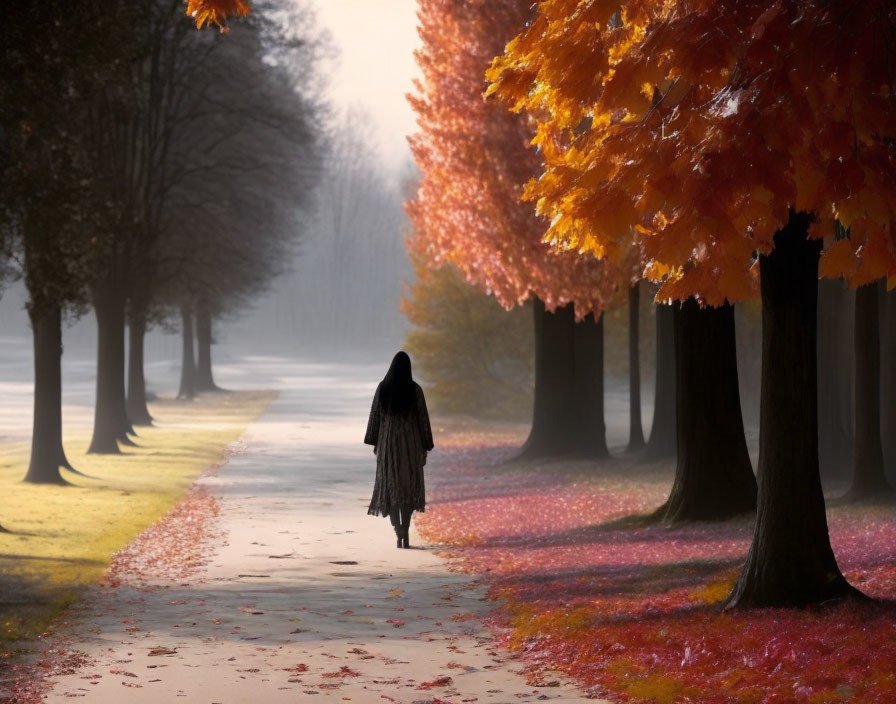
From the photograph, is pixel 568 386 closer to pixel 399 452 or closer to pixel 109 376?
pixel 109 376

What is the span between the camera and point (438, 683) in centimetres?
775

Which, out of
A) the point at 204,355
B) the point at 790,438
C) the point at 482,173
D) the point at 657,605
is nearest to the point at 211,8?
the point at 790,438

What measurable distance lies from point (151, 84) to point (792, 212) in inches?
787

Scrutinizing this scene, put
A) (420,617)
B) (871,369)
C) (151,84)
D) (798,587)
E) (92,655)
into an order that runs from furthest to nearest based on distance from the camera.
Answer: (151,84), (871,369), (420,617), (798,587), (92,655)

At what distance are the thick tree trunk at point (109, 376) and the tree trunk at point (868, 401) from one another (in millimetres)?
16160

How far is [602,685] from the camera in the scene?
7730mm

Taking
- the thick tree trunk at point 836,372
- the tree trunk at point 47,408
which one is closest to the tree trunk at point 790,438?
the thick tree trunk at point 836,372

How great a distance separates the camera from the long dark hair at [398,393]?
13.7 metres

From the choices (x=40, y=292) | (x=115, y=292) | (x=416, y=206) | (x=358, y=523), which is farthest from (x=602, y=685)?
(x=115, y=292)

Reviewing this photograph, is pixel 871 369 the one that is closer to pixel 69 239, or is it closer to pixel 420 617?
pixel 420 617

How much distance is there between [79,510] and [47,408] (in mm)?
3534

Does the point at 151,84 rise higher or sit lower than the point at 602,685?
higher

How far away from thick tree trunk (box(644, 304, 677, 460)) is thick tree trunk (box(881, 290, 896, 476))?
5568 millimetres

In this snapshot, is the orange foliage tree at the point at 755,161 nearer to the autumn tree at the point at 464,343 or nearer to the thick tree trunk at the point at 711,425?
the thick tree trunk at the point at 711,425
